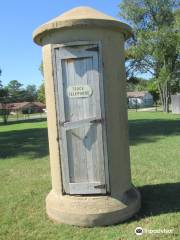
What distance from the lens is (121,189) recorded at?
5035mm

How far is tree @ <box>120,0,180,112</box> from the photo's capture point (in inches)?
1345

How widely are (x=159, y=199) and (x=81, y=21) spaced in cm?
294

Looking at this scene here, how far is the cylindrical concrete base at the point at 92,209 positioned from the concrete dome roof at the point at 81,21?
7.67 ft

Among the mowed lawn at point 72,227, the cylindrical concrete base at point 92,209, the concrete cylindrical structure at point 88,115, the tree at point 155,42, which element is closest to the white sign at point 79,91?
the concrete cylindrical structure at point 88,115

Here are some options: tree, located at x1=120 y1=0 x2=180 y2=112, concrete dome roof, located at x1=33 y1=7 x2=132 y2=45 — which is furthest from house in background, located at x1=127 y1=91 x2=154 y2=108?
concrete dome roof, located at x1=33 y1=7 x2=132 y2=45

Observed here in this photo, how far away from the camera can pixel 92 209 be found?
4746mm

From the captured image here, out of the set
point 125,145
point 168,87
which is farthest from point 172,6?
point 125,145

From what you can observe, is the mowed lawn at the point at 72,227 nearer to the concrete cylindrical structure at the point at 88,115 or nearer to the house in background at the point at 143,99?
the concrete cylindrical structure at the point at 88,115

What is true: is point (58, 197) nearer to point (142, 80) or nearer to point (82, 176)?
point (82, 176)

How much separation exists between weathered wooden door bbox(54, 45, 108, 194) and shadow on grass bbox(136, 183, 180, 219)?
0.77 metres

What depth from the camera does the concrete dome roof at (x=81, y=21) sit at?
4.63 m

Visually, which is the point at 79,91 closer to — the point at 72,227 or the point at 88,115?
the point at 88,115

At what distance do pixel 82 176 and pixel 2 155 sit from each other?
22.1ft

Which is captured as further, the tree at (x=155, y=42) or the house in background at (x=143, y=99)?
the house in background at (x=143, y=99)
